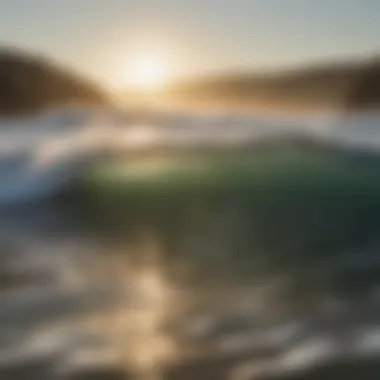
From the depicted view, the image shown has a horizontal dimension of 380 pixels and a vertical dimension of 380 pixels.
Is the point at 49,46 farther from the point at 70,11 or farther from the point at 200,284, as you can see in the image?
the point at 200,284

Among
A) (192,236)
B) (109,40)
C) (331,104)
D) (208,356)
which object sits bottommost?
(208,356)

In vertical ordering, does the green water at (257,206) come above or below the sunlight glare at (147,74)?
below

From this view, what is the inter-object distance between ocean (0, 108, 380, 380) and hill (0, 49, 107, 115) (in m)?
0.02

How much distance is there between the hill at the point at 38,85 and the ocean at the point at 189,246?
2cm

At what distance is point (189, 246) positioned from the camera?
83 centimetres

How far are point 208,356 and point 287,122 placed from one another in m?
0.28

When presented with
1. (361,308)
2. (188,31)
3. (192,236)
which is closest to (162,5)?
(188,31)

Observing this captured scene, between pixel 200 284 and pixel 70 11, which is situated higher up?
pixel 70 11

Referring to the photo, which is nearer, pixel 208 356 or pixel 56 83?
pixel 208 356

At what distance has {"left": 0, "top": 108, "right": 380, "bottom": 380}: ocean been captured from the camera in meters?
0.73

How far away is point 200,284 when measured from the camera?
0.79 metres

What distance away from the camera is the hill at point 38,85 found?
872 mm

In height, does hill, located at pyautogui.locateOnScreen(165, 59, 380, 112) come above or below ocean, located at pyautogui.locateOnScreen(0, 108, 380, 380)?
above

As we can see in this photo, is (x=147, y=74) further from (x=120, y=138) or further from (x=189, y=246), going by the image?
(x=189, y=246)
